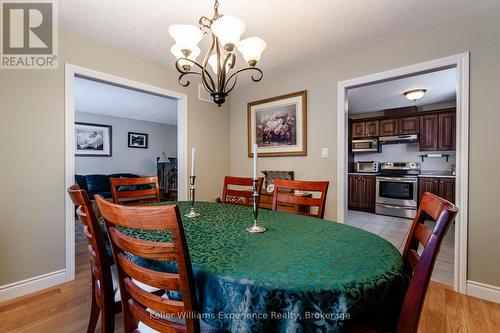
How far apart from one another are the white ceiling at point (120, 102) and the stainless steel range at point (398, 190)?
4420 mm

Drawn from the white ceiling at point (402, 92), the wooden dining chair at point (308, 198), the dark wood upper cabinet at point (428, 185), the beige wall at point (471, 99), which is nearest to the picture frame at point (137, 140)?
the beige wall at point (471, 99)

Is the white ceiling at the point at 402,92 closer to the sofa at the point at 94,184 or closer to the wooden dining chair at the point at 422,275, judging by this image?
the wooden dining chair at the point at 422,275

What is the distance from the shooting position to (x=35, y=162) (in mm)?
2000

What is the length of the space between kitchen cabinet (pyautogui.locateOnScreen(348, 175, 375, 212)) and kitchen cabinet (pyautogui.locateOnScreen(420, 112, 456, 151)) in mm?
1198

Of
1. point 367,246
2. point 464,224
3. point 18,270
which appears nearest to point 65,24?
point 18,270

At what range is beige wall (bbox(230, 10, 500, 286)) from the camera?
6.14ft

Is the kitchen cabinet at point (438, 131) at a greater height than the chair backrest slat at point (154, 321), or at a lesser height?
greater

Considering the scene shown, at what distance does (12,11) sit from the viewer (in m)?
1.86

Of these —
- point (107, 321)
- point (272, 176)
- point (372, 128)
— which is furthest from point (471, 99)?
point (372, 128)

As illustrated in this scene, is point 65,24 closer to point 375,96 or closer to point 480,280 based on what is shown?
point 480,280

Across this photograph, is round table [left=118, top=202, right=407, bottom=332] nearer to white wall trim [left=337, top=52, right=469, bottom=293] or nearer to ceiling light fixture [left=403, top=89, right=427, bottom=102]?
white wall trim [left=337, top=52, right=469, bottom=293]

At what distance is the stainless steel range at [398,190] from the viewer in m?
4.54

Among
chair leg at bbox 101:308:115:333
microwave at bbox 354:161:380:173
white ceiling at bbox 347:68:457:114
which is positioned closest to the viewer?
chair leg at bbox 101:308:115:333

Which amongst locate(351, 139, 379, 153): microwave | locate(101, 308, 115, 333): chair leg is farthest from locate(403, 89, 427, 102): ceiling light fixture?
locate(101, 308, 115, 333): chair leg
